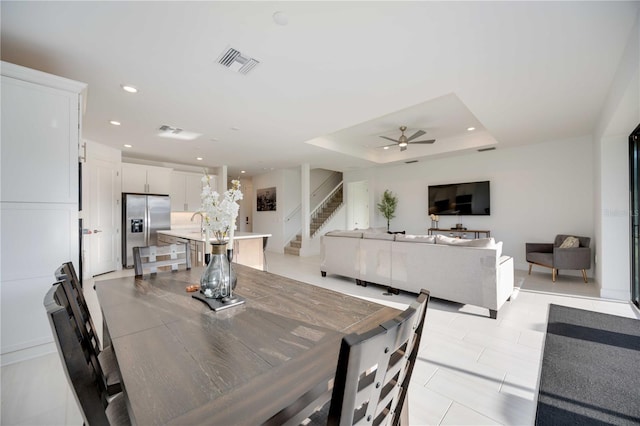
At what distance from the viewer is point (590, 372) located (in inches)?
77.7

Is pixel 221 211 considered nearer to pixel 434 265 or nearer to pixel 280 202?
pixel 434 265

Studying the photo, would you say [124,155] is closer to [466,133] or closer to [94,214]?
[94,214]

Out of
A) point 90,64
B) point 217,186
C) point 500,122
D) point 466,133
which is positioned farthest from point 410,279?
point 217,186

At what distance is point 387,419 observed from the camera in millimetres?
762

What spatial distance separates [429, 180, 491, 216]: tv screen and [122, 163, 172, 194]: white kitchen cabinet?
708 cm

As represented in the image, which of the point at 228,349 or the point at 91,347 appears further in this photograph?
the point at 91,347

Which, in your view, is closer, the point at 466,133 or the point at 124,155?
the point at 466,133

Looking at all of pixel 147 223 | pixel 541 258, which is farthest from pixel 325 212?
pixel 541 258

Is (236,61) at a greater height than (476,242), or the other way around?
(236,61)

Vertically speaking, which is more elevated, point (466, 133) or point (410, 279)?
point (466, 133)

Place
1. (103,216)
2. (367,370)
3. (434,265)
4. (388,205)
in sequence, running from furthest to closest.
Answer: (388,205) < (103,216) < (434,265) < (367,370)

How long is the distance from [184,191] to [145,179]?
122cm

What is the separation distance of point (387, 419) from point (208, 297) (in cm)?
104

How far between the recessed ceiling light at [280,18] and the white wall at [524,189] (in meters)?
5.97
